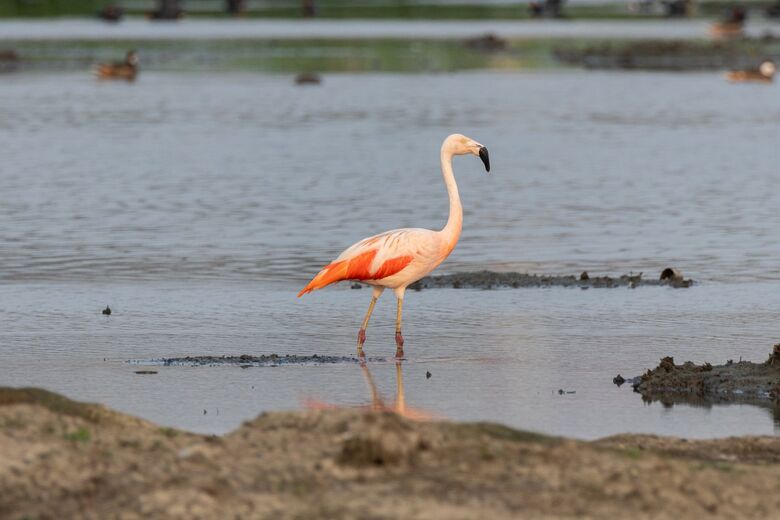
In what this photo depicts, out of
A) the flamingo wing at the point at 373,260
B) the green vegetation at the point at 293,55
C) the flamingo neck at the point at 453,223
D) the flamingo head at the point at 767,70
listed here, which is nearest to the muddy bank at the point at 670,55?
the green vegetation at the point at 293,55

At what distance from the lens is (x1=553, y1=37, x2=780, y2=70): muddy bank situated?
6222 centimetres

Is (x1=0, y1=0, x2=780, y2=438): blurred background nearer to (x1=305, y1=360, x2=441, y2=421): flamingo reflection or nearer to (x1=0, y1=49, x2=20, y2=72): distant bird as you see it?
(x1=305, y1=360, x2=441, y2=421): flamingo reflection

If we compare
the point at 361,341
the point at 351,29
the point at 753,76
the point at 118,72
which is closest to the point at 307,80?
the point at 118,72

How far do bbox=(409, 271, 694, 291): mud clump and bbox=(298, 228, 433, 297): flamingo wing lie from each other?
334 cm

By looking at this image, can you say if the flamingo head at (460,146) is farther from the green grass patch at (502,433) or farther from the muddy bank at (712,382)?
the green grass patch at (502,433)

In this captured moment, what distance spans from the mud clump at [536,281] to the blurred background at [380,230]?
197 mm

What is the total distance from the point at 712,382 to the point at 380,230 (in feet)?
30.7

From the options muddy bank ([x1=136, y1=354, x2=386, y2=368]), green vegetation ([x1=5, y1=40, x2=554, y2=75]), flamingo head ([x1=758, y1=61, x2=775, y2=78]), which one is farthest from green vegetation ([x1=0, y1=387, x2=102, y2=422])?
green vegetation ([x1=5, y1=40, x2=554, y2=75])

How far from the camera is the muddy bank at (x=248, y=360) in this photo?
41.4ft

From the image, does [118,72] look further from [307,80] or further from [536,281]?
[536,281]

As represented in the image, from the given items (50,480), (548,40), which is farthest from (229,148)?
(548,40)

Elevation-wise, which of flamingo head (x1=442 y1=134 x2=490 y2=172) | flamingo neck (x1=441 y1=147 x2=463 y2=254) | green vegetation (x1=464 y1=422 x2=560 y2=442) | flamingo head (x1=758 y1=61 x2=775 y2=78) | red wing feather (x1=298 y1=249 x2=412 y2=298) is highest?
flamingo head (x1=758 y1=61 x2=775 y2=78)

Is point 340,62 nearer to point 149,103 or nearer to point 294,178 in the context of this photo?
point 149,103

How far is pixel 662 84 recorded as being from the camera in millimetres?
52344
